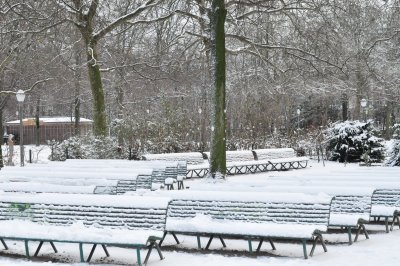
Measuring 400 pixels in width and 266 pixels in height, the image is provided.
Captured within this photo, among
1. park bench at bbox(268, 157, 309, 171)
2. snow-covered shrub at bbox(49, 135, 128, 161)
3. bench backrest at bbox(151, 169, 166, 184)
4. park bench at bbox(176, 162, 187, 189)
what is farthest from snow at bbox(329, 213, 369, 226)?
park bench at bbox(268, 157, 309, 171)

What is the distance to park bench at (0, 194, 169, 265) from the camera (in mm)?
7516

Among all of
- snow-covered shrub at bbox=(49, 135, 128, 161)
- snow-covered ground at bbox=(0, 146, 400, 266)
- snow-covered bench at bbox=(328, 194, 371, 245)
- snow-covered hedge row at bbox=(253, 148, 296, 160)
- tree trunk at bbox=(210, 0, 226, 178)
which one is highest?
tree trunk at bbox=(210, 0, 226, 178)

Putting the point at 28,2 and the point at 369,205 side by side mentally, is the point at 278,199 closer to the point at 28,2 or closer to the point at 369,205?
the point at 369,205

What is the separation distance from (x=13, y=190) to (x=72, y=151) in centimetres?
1189

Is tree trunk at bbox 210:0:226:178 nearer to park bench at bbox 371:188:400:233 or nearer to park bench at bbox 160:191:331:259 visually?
park bench at bbox 371:188:400:233

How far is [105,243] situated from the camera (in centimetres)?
733

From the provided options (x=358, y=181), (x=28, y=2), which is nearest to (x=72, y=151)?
(x=28, y=2)

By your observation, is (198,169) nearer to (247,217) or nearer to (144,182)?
(144,182)

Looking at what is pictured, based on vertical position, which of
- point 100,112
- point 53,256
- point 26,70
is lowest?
point 53,256

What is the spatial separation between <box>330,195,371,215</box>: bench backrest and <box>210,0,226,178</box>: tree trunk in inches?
203

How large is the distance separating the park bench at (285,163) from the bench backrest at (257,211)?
14821 mm

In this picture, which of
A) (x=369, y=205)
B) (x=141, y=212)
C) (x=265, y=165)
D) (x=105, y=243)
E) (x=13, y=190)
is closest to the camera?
(x=105, y=243)

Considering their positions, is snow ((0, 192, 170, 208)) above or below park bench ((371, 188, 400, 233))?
above

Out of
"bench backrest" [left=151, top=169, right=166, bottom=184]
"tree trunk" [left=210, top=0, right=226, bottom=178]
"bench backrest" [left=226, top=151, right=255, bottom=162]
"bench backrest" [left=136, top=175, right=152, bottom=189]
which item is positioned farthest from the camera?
"bench backrest" [left=226, top=151, right=255, bottom=162]
